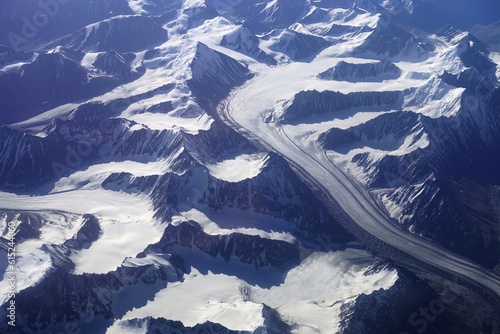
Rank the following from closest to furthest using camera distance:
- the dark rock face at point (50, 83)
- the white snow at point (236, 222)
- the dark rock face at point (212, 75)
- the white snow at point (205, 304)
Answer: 1. the white snow at point (205, 304)
2. the white snow at point (236, 222)
3. the dark rock face at point (212, 75)
4. the dark rock face at point (50, 83)

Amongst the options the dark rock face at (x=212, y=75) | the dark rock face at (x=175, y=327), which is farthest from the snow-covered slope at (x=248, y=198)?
the dark rock face at (x=212, y=75)

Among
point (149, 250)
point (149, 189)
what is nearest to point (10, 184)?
point (149, 189)

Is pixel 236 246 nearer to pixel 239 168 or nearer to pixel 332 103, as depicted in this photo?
pixel 239 168

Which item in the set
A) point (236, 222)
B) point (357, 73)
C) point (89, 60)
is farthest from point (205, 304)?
point (89, 60)

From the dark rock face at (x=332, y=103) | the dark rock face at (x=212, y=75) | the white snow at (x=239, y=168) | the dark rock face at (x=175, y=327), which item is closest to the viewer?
the dark rock face at (x=175, y=327)

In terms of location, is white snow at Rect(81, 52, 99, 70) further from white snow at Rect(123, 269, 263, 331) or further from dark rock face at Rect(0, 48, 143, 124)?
white snow at Rect(123, 269, 263, 331)

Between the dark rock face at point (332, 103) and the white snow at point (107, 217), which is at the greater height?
the dark rock face at point (332, 103)

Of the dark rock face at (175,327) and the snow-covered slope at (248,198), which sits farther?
the snow-covered slope at (248,198)

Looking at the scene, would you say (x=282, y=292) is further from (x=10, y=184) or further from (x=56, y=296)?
(x=10, y=184)

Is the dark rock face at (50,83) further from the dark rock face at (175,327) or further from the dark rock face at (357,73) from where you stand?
the dark rock face at (175,327)

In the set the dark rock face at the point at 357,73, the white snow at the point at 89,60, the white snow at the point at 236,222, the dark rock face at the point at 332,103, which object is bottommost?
the white snow at the point at 236,222

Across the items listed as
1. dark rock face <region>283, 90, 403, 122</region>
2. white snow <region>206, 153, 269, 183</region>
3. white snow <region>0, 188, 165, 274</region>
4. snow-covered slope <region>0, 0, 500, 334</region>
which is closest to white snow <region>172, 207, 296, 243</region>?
snow-covered slope <region>0, 0, 500, 334</region>

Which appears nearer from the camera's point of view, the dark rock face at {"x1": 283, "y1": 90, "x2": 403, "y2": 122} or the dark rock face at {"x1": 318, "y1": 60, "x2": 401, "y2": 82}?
the dark rock face at {"x1": 283, "y1": 90, "x2": 403, "y2": 122}
